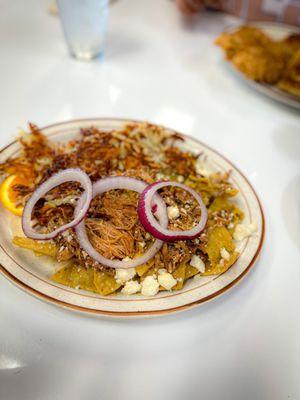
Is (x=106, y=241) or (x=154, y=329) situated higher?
(x=106, y=241)

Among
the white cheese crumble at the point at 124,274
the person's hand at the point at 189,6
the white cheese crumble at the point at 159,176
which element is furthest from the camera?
the person's hand at the point at 189,6

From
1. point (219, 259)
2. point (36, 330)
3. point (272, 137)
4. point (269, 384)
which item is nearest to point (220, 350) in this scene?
point (269, 384)

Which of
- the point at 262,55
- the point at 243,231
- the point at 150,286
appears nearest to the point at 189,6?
the point at 262,55

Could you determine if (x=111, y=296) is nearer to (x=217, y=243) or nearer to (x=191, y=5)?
(x=217, y=243)

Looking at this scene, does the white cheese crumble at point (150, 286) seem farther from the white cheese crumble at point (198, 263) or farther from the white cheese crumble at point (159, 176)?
the white cheese crumble at point (159, 176)

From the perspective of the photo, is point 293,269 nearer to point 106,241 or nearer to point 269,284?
point 269,284

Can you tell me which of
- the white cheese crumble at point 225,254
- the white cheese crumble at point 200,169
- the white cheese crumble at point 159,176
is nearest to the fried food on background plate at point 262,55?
the white cheese crumble at point 200,169
